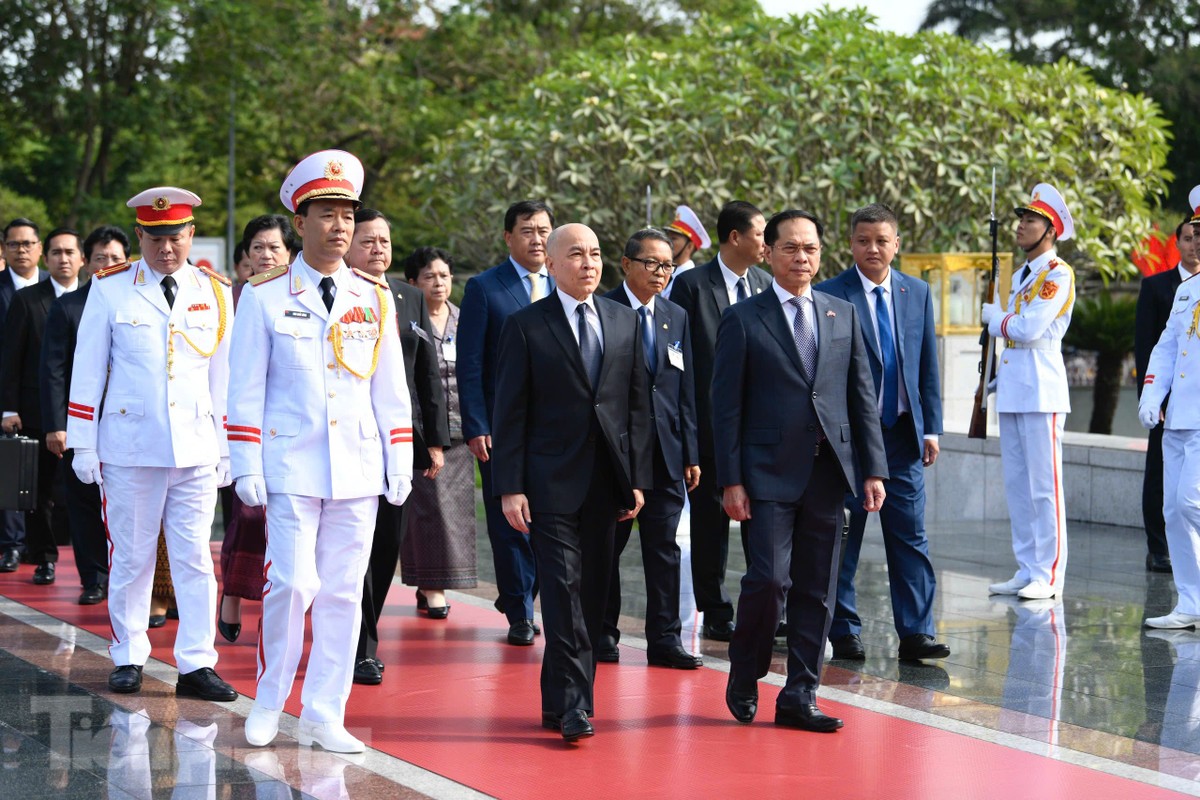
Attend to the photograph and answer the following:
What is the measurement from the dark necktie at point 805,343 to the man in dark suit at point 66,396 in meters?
4.00

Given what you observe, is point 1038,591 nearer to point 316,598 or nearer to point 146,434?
point 316,598

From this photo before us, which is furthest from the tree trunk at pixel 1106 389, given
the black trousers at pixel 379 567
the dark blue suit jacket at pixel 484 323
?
the black trousers at pixel 379 567

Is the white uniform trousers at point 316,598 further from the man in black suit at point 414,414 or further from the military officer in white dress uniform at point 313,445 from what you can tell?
the man in black suit at point 414,414

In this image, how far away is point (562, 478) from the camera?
19.7 feet

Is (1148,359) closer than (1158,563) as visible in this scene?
Yes

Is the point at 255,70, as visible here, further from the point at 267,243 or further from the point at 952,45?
the point at 267,243

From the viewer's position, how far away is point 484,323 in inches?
305

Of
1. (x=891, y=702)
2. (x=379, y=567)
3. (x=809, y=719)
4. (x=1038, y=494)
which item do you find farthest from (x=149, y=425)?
(x=1038, y=494)

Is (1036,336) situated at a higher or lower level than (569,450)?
higher

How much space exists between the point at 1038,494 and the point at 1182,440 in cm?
92

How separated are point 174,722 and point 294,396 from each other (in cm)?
139

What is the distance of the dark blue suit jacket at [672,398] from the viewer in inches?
283

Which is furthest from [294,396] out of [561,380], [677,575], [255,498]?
[677,575]

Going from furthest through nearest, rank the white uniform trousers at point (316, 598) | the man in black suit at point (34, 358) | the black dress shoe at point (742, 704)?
the man in black suit at point (34, 358) → the black dress shoe at point (742, 704) → the white uniform trousers at point (316, 598)
